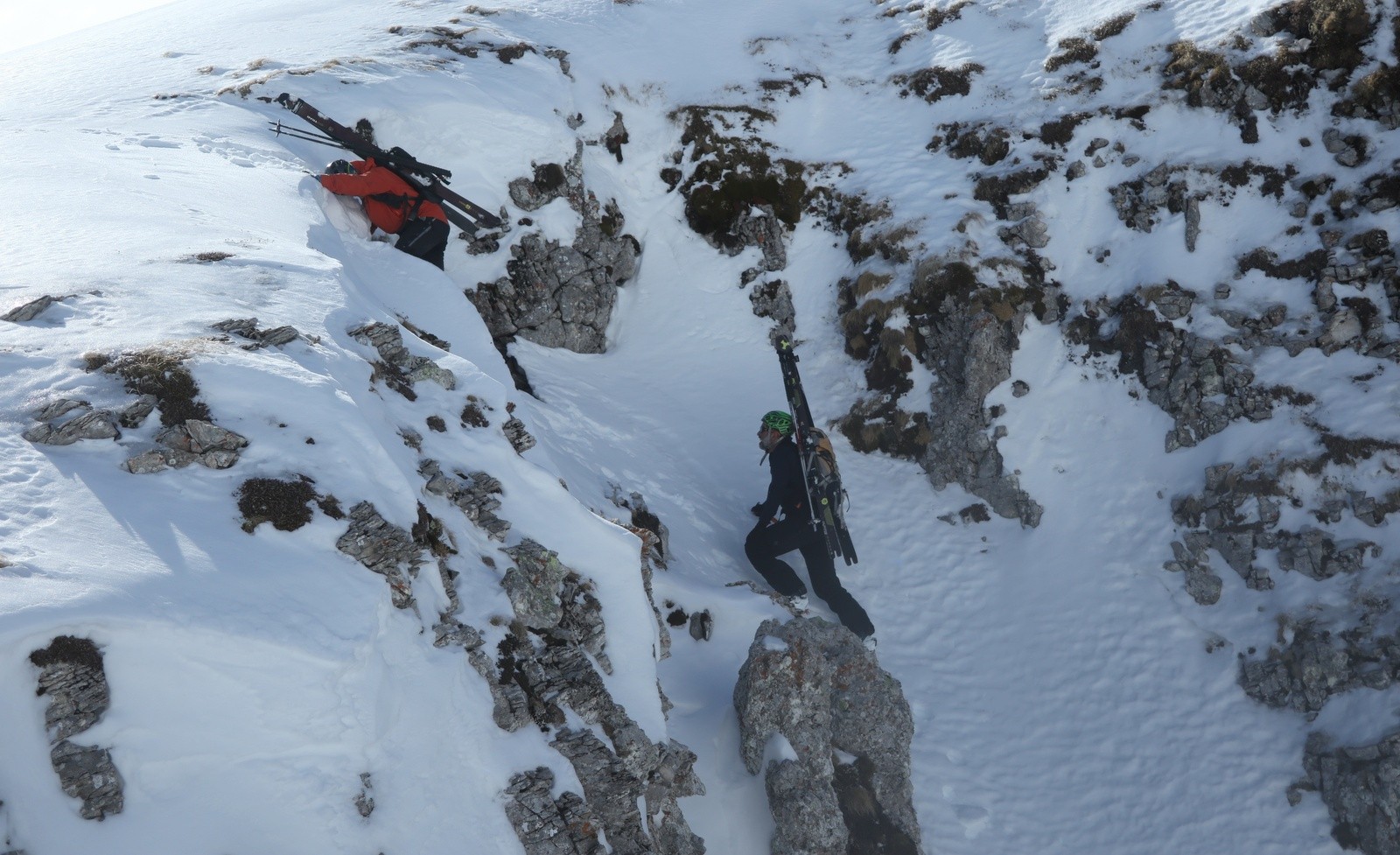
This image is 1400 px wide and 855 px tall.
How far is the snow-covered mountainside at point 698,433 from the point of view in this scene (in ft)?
22.1

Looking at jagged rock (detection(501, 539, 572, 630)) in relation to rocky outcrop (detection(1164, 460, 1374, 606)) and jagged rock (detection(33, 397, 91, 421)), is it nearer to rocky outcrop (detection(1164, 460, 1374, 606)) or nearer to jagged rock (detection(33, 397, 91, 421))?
jagged rock (detection(33, 397, 91, 421))

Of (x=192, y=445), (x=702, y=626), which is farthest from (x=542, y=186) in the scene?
(x=192, y=445)

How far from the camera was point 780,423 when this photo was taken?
566 inches

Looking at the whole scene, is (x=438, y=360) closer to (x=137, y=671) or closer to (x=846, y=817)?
(x=137, y=671)

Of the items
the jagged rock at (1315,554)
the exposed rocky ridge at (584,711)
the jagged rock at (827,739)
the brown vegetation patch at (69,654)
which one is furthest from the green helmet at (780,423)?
the brown vegetation patch at (69,654)

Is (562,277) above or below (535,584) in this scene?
below

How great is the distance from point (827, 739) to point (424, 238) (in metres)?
10.9

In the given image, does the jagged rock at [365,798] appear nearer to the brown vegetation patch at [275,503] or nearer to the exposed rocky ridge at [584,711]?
the exposed rocky ridge at [584,711]

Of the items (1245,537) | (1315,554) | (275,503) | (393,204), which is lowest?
(1245,537)

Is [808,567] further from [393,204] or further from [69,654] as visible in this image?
[69,654]

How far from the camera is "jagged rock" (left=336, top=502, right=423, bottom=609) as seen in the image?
761cm

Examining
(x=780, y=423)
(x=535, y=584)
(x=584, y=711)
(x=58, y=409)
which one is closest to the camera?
(x=58, y=409)

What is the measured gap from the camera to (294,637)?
6.62 m

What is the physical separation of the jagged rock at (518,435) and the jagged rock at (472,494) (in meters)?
1.10
